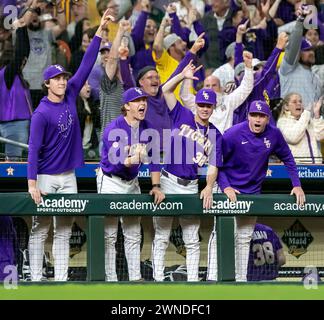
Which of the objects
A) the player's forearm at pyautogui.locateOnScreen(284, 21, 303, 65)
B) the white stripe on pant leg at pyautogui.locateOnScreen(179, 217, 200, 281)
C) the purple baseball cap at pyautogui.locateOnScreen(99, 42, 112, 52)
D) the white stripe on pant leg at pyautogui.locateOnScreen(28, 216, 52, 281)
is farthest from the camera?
the player's forearm at pyautogui.locateOnScreen(284, 21, 303, 65)

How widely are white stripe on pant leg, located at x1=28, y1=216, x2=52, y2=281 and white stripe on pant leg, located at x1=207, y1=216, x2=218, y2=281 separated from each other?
1206 mm

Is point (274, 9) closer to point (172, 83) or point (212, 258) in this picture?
point (172, 83)

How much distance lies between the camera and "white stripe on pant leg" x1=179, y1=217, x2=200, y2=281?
764 centimetres

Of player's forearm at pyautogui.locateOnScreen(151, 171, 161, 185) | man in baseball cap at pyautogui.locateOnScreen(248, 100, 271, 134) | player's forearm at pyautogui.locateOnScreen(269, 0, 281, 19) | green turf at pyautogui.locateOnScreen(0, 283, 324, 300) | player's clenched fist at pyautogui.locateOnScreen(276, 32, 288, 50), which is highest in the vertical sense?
player's forearm at pyautogui.locateOnScreen(269, 0, 281, 19)

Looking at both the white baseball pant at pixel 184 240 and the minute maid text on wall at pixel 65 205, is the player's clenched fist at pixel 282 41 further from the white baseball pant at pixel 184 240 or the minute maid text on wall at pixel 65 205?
the minute maid text on wall at pixel 65 205

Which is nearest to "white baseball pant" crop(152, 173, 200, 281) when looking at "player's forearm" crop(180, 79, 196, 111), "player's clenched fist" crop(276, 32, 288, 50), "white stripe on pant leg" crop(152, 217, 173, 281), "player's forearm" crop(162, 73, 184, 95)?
"white stripe on pant leg" crop(152, 217, 173, 281)

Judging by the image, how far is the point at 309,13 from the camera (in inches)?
421

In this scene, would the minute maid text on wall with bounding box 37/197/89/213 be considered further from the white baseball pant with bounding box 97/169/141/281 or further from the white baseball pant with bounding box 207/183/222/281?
the white baseball pant with bounding box 207/183/222/281

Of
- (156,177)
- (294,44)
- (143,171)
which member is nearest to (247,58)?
(294,44)

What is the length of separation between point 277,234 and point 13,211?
2.14 meters

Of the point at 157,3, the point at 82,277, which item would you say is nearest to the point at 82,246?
the point at 82,277

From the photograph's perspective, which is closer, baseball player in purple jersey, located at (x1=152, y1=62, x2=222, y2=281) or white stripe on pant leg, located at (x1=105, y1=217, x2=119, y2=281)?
white stripe on pant leg, located at (x1=105, y1=217, x2=119, y2=281)
